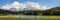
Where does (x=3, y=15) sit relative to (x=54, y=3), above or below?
below

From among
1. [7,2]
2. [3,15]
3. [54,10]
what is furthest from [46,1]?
[3,15]

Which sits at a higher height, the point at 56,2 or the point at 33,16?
the point at 56,2

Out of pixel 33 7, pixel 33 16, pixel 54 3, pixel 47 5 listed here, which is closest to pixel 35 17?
pixel 33 16

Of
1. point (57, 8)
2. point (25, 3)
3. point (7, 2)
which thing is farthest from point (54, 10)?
point (7, 2)

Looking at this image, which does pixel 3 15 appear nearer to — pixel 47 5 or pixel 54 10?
pixel 47 5

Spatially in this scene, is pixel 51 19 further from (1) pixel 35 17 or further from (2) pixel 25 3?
(2) pixel 25 3

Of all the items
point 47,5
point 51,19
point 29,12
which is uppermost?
point 47,5

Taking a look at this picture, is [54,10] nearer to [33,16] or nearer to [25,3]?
[33,16]
